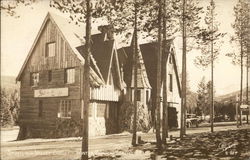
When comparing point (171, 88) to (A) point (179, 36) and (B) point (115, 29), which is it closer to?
(A) point (179, 36)

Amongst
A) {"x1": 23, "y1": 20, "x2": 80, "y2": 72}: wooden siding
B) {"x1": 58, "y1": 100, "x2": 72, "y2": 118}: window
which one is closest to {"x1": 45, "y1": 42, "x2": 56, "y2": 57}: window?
{"x1": 23, "y1": 20, "x2": 80, "y2": 72}: wooden siding

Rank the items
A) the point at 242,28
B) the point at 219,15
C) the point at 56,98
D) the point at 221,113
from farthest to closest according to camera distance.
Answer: the point at 56,98
the point at 221,113
the point at 242,28
the point at 219,15

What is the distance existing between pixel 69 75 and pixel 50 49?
1482 mm

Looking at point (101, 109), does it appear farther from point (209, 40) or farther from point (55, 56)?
point (209, 40)

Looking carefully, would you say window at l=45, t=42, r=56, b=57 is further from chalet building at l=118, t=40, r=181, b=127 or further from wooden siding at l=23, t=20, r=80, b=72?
chalet building at l=118, t=40, r=181, b=127

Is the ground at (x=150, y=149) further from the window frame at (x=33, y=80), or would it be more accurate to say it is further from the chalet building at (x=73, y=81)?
the window frame at (x=33, y=80)

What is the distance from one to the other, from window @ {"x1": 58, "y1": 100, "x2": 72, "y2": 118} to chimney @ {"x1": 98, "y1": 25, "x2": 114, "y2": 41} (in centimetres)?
341

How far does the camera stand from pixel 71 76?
50.0 ft

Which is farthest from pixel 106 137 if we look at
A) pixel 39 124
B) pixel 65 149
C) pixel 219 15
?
pixel 219 15

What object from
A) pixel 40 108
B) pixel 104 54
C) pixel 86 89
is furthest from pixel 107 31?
pixel 40 108

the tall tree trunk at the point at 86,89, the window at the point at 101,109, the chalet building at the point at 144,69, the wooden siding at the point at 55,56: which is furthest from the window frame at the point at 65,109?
the tall tree trunk at the point at 86,89

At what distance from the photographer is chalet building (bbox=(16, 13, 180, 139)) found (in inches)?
522

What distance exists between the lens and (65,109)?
14664mm

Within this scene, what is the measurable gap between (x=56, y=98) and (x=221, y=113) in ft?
20.6
